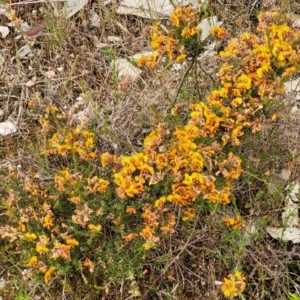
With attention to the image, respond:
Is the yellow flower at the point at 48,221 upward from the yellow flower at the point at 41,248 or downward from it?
upward

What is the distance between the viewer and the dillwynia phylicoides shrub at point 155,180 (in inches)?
111

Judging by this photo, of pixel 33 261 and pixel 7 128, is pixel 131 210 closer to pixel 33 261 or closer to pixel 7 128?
pixel 33 261

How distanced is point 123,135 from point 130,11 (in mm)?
1180

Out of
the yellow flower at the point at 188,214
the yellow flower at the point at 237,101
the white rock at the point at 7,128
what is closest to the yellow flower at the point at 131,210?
the yellow flower at the point at 188,214

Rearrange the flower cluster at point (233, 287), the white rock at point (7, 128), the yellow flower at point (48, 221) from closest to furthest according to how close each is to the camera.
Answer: the flower cluster at point (233, 287) < the yellow flower at point (48, 221) < the white rock at point (7, 128)

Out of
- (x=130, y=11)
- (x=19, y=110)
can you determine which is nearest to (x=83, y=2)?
(x=130, y=11)

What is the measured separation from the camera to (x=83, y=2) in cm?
441

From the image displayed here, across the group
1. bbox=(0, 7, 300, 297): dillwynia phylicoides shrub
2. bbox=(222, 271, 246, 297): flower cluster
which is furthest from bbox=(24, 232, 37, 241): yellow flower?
bbox=(222, 271, 246, 297): flower cluster

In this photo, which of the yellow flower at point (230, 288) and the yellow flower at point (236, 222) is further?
the yellow flower at point (236, 222)

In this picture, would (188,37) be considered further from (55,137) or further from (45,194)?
(45,194)

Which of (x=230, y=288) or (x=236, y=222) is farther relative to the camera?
(x=236, y=222)

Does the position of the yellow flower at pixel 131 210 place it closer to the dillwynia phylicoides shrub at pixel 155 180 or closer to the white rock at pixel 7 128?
the dillwynia phylicoides shrub at pixel 155 180

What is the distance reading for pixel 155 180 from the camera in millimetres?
2795

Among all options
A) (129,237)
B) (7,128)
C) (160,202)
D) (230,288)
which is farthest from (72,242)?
(7,128)
